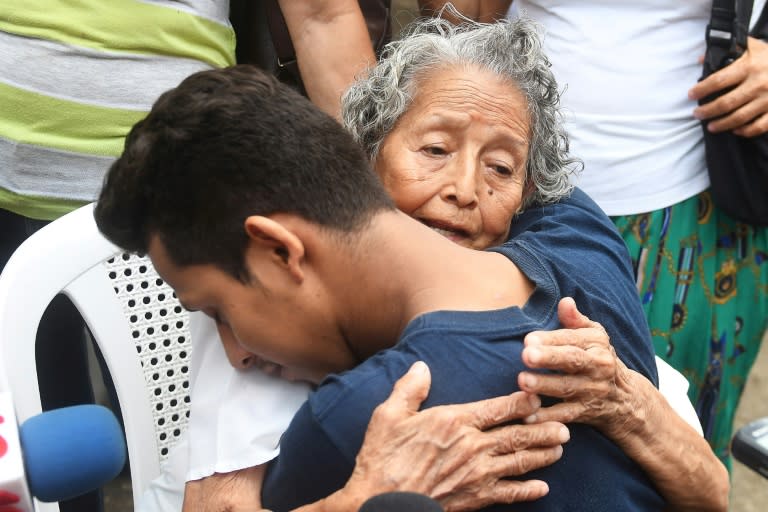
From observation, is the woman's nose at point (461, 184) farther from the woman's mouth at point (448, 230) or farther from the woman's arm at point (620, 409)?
Answer: the woman's arm at point (620, 409)

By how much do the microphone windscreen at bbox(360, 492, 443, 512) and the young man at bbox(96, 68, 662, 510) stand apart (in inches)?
13.1

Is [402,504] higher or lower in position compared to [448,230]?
higher

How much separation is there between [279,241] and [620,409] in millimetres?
589

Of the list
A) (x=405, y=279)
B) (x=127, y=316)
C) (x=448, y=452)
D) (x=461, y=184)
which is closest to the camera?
(x=448, y=452)

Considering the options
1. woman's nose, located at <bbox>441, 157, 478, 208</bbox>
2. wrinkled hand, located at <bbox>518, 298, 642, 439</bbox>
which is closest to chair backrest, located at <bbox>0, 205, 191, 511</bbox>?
woman's nose, located at <bbox>441, 157, 478, 208</bbox>

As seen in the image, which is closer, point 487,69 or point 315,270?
point 315,270

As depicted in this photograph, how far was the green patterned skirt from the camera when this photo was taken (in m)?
2.62

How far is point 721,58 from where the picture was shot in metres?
2.47

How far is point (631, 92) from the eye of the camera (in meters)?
2.51

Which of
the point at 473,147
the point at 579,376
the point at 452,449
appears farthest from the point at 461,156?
the point at 452,449

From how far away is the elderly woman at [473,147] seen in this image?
5.73 ft

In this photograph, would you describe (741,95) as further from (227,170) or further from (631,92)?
(227,170)

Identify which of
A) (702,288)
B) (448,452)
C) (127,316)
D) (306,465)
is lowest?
(127,316)

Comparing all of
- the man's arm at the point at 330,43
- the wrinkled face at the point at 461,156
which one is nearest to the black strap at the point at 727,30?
the wrinkled face at the point at 461,156
